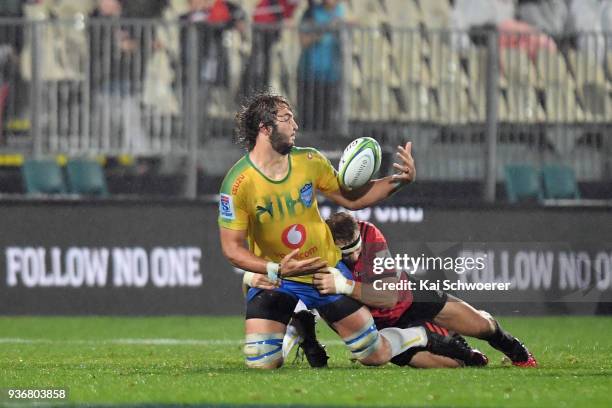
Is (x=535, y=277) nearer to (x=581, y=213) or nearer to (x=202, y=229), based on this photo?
(x=581, y=213)

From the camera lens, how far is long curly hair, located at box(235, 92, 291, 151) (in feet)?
33.7

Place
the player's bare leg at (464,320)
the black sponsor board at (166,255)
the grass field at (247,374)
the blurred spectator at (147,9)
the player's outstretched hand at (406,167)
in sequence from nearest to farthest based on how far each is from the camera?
the grass field at (247,374) < the player's outstretched hand at (406,167) < the player's bare leg at (464,320) < the black sponsor board at (166,255) < the blurred spectator at (147,9)

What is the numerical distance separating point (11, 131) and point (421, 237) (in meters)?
4.85

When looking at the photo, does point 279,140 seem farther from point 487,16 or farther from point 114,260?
point 487,16

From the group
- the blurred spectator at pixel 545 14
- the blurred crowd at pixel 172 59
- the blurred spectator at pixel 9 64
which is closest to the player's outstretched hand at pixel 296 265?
the blurred crowd at pixel 172 59

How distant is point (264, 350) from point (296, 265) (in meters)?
0.78

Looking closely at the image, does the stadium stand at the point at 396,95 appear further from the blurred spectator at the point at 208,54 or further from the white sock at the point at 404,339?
the white sock at the point at 404,339

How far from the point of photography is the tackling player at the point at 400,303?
10.2m

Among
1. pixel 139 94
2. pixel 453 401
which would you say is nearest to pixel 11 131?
pixel 139 94

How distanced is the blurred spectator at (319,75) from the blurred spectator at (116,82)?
1.85 metres

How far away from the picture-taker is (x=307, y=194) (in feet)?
33.8

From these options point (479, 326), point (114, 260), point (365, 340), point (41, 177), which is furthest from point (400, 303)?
point (41, 177)

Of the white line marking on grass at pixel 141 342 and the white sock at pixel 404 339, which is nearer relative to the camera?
the white sock at pixel 404 339

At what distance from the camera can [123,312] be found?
16.0 m
